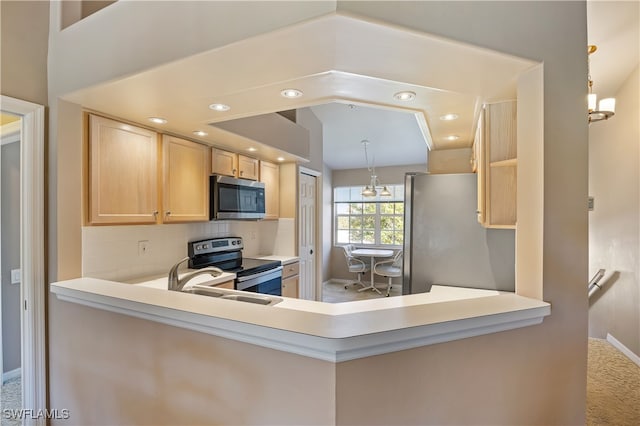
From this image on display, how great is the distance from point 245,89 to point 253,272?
77.2 inches

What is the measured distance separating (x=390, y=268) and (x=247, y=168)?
12.3ft

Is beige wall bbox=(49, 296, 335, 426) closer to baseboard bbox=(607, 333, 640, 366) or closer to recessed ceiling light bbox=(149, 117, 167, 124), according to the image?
recessed ceiling light bbox=(149, 117, 167, 124)

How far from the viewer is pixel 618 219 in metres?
3.21

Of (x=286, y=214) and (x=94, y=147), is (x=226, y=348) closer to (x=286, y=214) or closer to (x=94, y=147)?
(x=94, y=147)

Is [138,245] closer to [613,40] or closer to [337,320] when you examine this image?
[337,320]

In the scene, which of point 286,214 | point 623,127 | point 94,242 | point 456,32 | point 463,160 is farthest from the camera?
point 286,214

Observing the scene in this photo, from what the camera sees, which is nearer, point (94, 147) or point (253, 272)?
point (94, 147)

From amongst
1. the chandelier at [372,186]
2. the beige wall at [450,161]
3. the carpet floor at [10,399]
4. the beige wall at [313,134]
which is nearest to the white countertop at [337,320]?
the carpet floor at [10,399]

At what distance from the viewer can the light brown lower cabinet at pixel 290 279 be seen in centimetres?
372

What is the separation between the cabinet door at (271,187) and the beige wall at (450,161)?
1940 mm

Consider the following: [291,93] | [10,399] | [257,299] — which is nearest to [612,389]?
[257,299]

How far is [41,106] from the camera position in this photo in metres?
1.84

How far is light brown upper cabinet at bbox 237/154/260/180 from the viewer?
11.0 feet

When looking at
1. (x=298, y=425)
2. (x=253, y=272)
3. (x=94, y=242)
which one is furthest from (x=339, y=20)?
(x=253, y=272)
